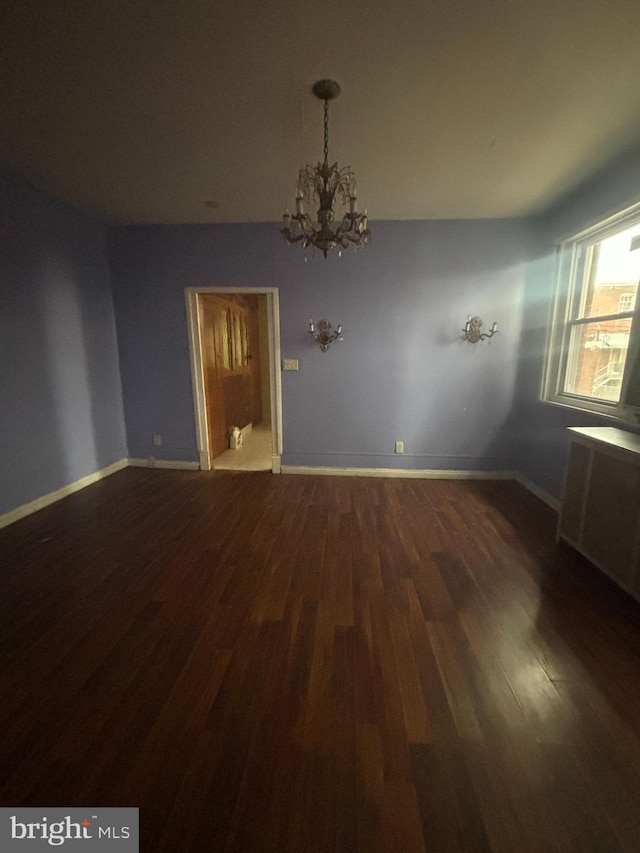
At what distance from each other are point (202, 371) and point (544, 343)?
368cm

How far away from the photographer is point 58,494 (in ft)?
10.4

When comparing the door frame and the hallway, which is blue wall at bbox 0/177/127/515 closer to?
the door frame

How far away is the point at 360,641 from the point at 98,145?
11.2 ft

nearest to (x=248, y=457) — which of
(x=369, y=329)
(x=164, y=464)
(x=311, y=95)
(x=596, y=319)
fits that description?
(x=164, y=464)

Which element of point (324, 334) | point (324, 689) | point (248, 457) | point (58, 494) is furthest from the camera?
point (248, 457)

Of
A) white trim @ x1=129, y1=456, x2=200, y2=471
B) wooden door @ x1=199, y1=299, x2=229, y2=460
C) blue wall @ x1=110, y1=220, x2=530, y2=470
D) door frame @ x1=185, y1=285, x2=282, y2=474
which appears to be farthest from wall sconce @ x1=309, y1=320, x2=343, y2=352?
white trim @ x1=129, y1=456, x2=200, y2=471

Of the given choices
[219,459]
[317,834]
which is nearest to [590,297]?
[317,834]

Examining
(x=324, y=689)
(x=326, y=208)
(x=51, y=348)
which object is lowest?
(x=324, y=689)

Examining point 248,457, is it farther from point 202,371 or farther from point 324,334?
point 324,334

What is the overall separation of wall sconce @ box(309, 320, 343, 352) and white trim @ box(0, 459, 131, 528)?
9.17 ft

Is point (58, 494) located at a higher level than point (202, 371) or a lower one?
lower

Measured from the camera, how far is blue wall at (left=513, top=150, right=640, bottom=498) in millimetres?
2576

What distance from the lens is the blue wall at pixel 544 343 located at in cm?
258

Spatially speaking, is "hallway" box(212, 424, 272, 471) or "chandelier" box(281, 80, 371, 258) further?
"hallway" box(212, 424, 272, 471)
